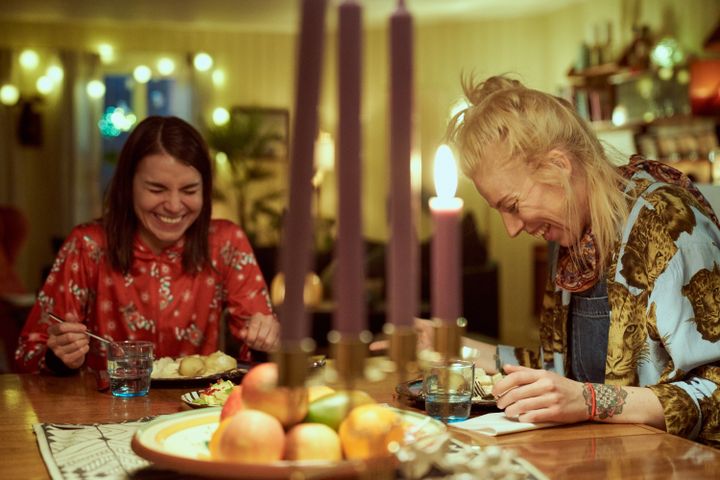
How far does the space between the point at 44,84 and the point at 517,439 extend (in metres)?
8.55

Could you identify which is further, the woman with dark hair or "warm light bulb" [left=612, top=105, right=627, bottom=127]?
"warm light bulb" [left=612, top=105, right=627, bottom=127]

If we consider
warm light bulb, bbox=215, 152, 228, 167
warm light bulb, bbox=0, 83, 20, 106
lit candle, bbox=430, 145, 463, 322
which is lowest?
lit candle, bbox=430, 145, 463, 322

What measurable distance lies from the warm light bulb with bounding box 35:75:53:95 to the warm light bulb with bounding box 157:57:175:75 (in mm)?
1077

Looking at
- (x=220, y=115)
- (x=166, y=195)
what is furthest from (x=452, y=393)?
(x=220, y=115)

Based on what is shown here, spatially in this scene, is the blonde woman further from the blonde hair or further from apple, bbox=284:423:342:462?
apple, bbox=284:423:342:462

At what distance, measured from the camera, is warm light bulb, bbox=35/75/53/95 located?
29.2 ft

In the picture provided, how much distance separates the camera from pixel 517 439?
1.28 meters

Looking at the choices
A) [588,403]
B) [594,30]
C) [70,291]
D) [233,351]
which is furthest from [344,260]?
[594,30]

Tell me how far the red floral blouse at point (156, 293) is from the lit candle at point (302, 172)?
1.52 m

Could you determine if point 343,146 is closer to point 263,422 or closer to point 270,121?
point 263,422

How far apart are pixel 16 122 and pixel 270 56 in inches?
103

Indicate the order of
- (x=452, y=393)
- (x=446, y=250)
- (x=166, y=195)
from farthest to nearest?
(x=166, y=195), (x=452, y=393), (x=446, y=250)

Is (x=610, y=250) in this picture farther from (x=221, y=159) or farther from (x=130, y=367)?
(x=221, y=159)

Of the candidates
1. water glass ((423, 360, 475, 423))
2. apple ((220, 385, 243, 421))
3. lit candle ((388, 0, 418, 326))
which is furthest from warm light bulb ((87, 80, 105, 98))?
lit candle ((388, 0, 418, 326))
